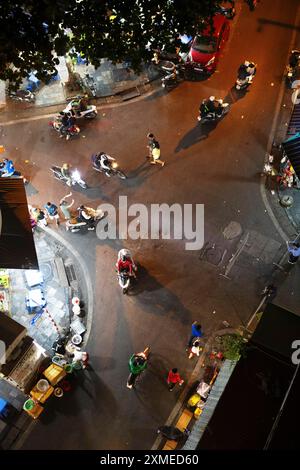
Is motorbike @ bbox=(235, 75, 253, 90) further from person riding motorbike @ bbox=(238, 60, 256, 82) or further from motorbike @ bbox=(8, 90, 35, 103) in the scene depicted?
motorbike @ bbox=(8, 90, 35, 103)

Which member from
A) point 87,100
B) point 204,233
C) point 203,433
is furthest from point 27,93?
point 203,433

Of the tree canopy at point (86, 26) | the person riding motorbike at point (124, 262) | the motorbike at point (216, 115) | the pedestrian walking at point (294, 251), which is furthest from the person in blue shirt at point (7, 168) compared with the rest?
the pedestrian walking at point (294, 251)

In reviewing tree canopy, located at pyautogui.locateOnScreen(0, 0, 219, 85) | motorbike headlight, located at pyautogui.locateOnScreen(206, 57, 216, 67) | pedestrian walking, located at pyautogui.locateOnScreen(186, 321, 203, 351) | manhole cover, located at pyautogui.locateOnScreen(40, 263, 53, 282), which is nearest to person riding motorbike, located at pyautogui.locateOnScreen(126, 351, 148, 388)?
pedestrian walking, located at pyautogui.locateOnScreen(186, 321, 203, 351)

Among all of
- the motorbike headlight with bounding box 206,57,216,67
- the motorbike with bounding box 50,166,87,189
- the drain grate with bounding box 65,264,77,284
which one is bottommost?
the drain grate with bounding box 65,264,77,284

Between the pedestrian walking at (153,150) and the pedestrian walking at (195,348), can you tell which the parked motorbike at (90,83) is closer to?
the pedestrian walking at (153,150)

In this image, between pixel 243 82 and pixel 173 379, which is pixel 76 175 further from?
pixel 173 379

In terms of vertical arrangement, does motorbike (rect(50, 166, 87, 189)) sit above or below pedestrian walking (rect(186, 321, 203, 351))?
above
